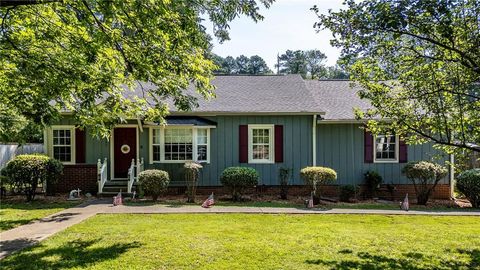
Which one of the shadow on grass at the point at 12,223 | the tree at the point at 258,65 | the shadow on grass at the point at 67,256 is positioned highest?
the tree at the point at 258,65

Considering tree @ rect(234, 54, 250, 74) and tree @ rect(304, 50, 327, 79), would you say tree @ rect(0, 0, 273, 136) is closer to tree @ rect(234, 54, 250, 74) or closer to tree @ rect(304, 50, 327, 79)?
tree @ rect(234, 54, 250, 74)

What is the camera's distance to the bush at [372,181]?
546 inches

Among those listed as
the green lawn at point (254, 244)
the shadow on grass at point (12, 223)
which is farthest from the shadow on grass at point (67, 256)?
the shadow on grass at point (12, 223)

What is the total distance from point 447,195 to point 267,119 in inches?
290

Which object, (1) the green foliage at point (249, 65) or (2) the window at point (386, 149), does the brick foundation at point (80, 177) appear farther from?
(1) the green foliage at point (249, 65)

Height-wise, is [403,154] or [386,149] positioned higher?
[386,149]

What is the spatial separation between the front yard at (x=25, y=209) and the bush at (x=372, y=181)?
9957mm

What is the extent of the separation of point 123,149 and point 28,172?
3307 mm

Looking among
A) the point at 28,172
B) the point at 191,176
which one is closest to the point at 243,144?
the point at 191,176

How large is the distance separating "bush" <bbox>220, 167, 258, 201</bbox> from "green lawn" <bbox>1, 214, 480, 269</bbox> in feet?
9.79

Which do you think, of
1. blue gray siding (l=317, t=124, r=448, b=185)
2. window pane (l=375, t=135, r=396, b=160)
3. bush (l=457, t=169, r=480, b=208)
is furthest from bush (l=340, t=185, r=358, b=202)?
bush (l=457, t=169, r=480, b=208)

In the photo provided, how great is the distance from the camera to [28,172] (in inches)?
470

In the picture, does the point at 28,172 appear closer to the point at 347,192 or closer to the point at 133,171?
the point at 133,171

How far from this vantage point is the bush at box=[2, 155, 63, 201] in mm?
11898
